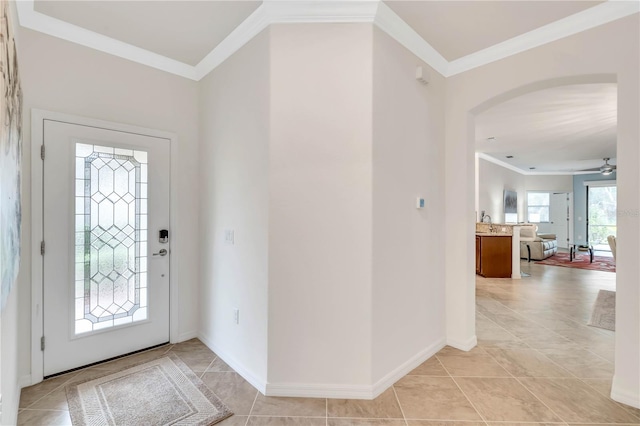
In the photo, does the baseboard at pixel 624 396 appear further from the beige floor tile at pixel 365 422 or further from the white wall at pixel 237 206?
the white wall at pixel 237 206

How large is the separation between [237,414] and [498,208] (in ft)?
27.7

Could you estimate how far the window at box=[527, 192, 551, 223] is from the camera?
417 inches

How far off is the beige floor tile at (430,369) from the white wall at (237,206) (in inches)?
49.0

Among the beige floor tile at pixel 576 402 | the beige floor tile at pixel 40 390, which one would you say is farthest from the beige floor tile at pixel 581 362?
the beige floor tile at pixel 40 390

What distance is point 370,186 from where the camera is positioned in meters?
2.12

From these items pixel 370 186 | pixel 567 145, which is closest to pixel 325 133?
pixel 370 186

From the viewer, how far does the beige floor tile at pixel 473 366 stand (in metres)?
2.45

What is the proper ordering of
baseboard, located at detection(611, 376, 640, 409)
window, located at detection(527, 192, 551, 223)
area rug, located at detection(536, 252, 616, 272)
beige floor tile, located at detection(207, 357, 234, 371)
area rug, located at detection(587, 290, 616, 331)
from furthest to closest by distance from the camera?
1. window, located at detection(527, 192, 551, 223)
2. area rug, located at detection(536, 252, 616, 272)
3. area rug, located at detection(587, 290, 616, 331)
4. beige floor tile, located at detection(207, 357, 234, 371)
5. baseboard, located at detection(611, 376, 640, 409)

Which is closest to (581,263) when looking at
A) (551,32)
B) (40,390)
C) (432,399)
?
(551,32)

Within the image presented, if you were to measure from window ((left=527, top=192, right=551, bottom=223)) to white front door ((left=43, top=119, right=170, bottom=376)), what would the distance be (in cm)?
1175

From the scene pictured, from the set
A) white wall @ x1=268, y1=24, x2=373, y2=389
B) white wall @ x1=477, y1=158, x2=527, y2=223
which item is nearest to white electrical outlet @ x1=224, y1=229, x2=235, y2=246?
white wall @ x1=268, y1=24, x2=373, y2=389

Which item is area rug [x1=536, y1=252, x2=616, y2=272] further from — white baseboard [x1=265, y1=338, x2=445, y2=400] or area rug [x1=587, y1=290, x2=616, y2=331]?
white baseboard [x1=265, y1=338, x2=445, y2=400]

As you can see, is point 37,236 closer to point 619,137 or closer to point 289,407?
point 289,407

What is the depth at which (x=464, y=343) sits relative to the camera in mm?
2850
